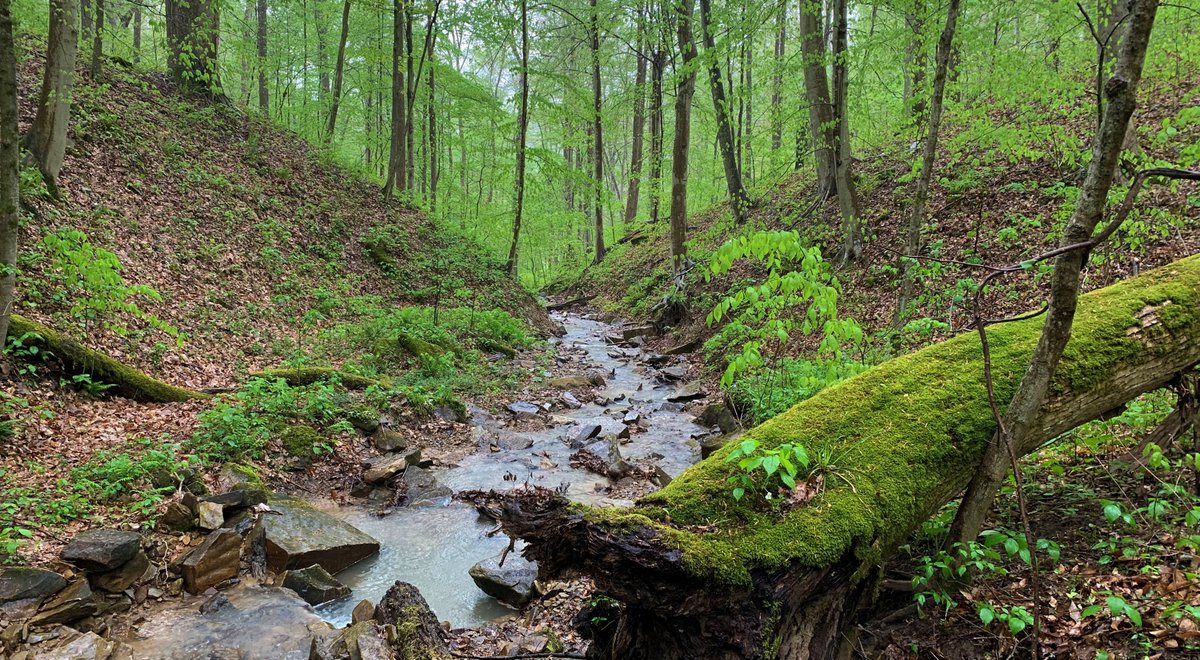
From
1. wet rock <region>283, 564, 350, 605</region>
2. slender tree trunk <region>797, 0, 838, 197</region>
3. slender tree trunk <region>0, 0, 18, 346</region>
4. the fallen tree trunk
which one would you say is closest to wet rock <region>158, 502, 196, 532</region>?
wet rock <region>283, 564, 350, 605</region>

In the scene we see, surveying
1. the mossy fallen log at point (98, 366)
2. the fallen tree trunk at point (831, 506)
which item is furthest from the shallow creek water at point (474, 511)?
the mossy fallen log at point (98, 366)

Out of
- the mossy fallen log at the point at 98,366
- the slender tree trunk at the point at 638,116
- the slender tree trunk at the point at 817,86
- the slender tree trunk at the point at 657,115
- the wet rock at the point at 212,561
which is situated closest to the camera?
the wet rock at the point at 212,561

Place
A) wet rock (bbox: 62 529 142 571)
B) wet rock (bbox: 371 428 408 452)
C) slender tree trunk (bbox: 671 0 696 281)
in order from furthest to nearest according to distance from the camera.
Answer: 1. slender tree trunk (bbox: 671 0 696 281)
2. wet rock (bbox: 371 428 408 452)
3. wet rock (bbox: 62 529 142 571)

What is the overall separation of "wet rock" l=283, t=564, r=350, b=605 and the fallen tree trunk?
117 inches

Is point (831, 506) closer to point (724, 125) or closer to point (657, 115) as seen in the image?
point (724, 125)

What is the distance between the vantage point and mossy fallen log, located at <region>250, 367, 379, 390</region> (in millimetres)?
8262

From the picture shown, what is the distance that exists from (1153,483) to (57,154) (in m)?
13.7

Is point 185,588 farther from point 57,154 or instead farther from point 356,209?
point 356,209

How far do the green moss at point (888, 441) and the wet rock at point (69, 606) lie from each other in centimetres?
383

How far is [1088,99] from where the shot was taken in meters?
11.1

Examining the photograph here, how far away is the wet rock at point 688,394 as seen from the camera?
1038 cm

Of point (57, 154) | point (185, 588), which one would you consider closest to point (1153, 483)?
point (185, 588)

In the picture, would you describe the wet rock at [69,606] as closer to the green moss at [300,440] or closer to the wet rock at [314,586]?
the wet rock at [314,586]

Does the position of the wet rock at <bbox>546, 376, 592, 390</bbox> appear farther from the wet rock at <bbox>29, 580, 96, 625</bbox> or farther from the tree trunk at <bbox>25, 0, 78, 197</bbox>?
the tree trunk at <bbox>25, 0, 78, 197</bbox>
